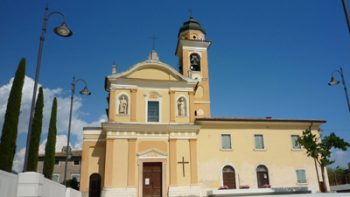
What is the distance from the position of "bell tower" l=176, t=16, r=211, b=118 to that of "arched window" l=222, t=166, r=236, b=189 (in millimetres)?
8160

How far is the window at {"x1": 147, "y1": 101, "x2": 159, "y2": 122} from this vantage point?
2531 centimetres

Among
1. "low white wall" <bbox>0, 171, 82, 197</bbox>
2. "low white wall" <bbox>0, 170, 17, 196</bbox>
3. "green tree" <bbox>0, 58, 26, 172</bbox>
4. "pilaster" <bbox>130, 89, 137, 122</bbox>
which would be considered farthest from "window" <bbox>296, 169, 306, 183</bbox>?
"low white wall" <bbox>0, 170, 17, 196</bbox>

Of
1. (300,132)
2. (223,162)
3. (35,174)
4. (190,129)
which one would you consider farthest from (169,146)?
(35,174)

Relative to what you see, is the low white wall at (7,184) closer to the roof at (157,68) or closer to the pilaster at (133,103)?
the pilaster at (133,103)

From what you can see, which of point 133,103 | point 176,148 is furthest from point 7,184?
point 133,103

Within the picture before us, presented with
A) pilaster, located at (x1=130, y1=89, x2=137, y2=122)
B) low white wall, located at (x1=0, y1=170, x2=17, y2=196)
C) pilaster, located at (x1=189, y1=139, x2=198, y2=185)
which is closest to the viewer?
low white wall, located at (x1=0, y1=170, x2=17, y2=196)

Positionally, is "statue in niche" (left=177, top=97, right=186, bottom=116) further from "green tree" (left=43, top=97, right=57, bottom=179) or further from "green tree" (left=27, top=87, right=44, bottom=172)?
"green tree" (left=27, top=87, right=44, bottom=172)

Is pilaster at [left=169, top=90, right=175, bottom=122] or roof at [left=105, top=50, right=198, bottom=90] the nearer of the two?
pilaster at [left=169, top=90, right=175, bottom=122]

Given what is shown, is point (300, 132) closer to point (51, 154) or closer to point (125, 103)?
point (125, 103)

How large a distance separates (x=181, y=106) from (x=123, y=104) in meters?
4.85

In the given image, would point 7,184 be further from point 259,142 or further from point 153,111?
point 259,142

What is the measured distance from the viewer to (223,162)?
25.4 m

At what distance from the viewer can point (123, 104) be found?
81.7 ft

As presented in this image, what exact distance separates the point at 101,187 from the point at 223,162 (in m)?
9.98
